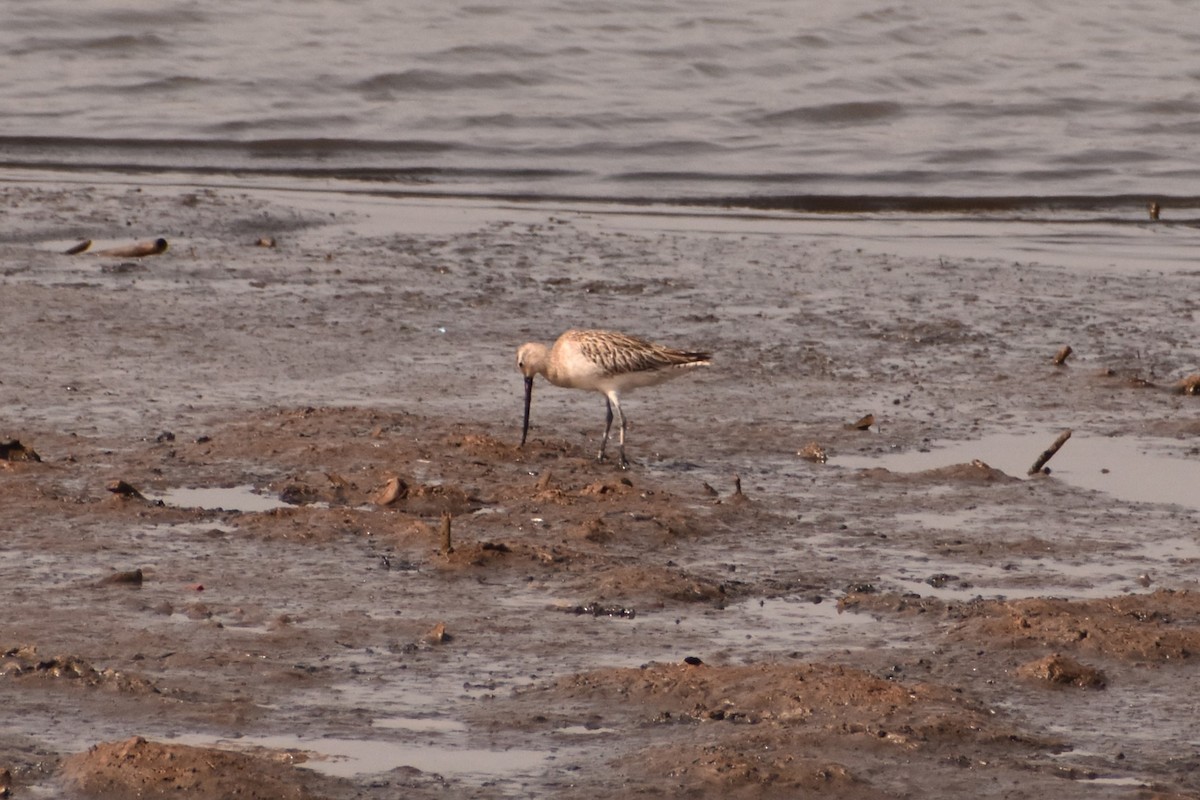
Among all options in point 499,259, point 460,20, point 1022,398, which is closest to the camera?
point 1022,398

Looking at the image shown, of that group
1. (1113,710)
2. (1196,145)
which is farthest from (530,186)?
(1113,710)

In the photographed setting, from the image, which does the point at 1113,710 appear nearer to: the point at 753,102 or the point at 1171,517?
the point at 1171,517

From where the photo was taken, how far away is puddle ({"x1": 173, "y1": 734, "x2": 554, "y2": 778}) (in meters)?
5.38

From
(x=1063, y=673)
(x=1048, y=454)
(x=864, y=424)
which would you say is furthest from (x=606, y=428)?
(x=1063, y=673)

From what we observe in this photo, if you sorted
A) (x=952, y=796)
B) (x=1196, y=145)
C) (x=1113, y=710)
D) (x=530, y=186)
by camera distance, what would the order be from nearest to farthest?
(x=952, y=796), (x=1113, y=710), (x=530, y=186), (x=1196, y=145)

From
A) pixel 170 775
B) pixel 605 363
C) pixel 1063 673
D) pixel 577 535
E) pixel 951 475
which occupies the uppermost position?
pixel 170 775

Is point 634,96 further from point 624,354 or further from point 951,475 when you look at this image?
point 951,475

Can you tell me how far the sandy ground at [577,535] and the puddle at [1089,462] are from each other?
37 mm

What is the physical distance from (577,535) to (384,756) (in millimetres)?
2367

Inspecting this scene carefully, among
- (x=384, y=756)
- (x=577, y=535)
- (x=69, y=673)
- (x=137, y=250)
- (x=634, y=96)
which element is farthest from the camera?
(x=634, y=96)

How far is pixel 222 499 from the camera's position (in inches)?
319

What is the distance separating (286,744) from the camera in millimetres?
5516

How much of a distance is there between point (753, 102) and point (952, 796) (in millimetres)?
16402

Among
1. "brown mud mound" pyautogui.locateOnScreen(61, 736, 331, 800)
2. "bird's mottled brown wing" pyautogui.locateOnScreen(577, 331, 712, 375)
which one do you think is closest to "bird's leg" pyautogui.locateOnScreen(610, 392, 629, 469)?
"bird's mottled brown wing" pyautogui.locateOnScreen(577, 331, 712, 375)
